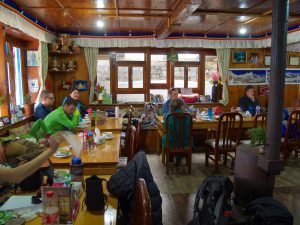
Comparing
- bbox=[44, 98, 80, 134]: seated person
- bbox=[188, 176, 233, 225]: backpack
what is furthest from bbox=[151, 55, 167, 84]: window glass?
bbox=[188, 176, 233, 225]: backpack

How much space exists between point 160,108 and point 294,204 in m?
3.52

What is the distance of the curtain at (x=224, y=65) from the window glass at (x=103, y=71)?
2617 millimetres

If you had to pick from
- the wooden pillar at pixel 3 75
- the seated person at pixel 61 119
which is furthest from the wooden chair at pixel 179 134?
the wooden pillar at pixel 3 75

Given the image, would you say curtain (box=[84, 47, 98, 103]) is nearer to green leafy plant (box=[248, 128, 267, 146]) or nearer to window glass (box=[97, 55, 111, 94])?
window glass (box=[97, 55, 111, 94])

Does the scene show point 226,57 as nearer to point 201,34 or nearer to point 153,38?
point 201,34

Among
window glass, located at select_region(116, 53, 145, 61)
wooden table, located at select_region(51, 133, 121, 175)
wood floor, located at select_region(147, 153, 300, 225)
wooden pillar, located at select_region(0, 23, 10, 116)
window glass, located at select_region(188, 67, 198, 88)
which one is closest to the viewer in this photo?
wooden table, located at select_region(51, 133, 121, 175)

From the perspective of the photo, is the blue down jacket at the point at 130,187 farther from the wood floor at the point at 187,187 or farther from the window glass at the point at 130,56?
the window glass at the point at 130,56

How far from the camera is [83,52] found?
6023mm

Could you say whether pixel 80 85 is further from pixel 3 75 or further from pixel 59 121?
pixel 59 121

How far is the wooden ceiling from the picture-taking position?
3746 mm

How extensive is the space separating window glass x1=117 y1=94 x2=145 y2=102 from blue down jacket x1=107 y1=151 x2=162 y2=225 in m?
4.70

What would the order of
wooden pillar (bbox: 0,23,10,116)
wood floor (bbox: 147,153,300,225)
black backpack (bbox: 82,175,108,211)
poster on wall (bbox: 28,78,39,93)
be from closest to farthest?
1. black backpack (bbox: 82,175,108,211)
2. wood floor (bbox: 147,153,300,225)
3. wooden pillar (bbox: 0,23,10,116)
4. poster on wall (bbox: 28,78,39,93)

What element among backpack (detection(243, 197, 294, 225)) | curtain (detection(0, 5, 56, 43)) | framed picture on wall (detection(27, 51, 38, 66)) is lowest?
backpack (detection(243, 197, 294, 225))

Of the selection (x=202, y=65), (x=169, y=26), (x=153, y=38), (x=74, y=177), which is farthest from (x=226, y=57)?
(x=74, y=177)
